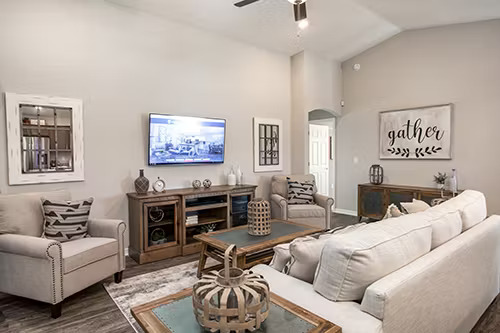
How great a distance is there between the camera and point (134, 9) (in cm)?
395

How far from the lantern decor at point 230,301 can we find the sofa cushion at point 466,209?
4.83 feet

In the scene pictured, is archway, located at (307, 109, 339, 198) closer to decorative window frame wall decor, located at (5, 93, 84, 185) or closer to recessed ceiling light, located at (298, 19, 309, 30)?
recessed ceiling light, located at (298, 19, 309, 30)

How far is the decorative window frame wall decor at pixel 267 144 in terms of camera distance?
544 cm

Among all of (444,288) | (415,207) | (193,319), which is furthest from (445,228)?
(193,319)

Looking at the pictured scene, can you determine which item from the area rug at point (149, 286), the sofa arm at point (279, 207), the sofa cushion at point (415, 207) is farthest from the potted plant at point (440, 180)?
the area rug at point (149, 286)

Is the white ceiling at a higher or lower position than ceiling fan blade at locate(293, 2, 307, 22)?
higher

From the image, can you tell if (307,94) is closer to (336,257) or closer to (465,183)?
(465,183)

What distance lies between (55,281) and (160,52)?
3.15m

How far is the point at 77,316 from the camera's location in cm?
249

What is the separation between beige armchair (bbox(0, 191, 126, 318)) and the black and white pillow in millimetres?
2872

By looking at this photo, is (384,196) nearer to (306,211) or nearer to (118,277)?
(306,211)

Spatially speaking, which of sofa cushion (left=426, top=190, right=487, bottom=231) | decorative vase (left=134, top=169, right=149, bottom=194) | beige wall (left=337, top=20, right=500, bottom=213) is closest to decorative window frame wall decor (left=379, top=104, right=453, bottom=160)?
beige wall (left=337, top=20, right=500, bottom=213)

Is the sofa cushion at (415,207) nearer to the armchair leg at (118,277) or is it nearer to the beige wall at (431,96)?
the armchair leg at (118,277)

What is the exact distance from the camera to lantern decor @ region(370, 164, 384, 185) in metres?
5.85
